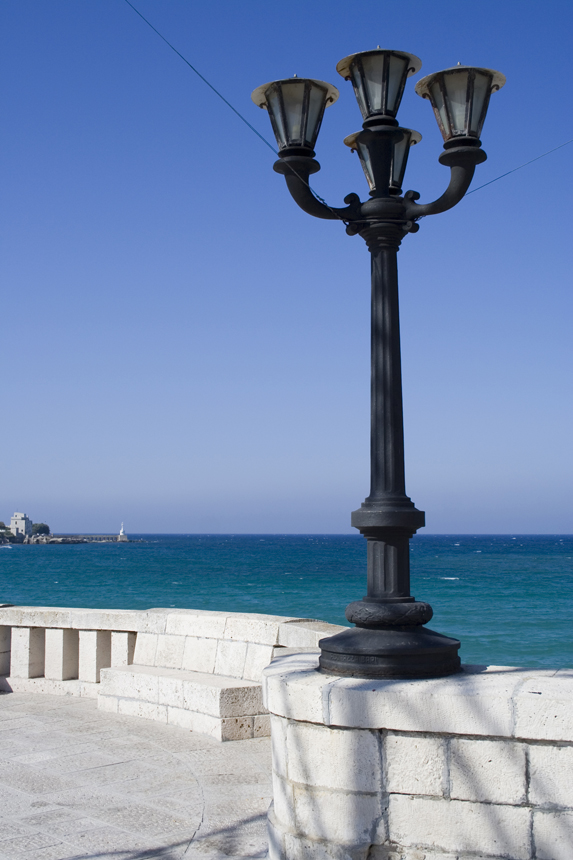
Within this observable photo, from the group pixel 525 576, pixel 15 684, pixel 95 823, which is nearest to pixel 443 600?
pixel 525 576

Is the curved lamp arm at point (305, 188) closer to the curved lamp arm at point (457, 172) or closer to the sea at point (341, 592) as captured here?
the curved lamp arm at point (457, 172)

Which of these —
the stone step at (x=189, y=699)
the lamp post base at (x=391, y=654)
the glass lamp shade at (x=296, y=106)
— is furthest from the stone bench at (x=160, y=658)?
the glass lamp shade at (x=296, y=106)

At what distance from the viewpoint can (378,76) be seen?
3.54 metres

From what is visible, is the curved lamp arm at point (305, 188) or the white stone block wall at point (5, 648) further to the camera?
the white stone block wall at point (5, 648)

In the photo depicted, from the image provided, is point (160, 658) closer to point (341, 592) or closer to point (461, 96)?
point (461, 96)

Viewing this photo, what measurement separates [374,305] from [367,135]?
0.84 m

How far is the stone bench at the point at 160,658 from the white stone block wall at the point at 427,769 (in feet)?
5.58

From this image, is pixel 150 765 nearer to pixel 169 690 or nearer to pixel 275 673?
pixel 169 690

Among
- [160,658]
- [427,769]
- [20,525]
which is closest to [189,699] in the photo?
[160,658]

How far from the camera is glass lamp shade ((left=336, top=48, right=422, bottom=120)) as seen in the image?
3506 mm

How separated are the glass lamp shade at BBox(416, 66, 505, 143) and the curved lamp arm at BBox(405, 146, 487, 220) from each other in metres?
0.07

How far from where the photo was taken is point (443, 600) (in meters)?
40.8

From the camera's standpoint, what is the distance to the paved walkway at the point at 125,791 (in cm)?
369

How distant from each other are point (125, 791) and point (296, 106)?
376cm
